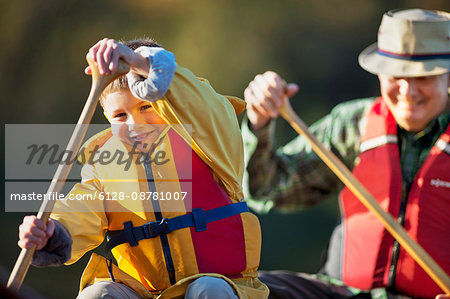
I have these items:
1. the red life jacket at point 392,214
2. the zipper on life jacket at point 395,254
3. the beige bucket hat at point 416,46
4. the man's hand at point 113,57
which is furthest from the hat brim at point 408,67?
the man's hand at point 113,57

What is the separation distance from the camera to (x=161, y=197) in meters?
1.94

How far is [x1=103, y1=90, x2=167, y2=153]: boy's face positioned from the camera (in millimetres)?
1982

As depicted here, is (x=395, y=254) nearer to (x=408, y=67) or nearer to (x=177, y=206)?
(x=408, y=67)

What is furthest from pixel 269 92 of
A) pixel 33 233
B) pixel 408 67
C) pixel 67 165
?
pixel 408 67

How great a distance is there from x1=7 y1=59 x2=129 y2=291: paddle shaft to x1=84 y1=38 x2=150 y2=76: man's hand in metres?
0.02

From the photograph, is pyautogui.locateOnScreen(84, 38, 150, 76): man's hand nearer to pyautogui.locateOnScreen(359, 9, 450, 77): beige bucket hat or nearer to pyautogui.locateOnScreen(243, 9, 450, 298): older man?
pyautogui.locateOnScreen(243, 9, 450, 298): older man

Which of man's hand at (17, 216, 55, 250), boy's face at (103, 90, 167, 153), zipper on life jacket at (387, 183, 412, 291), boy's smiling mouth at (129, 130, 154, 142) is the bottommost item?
zipper on life jacket at (387, 183, 412, 291)

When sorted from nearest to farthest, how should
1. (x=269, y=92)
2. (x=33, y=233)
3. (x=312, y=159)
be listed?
1. (x=33, y=233)
2. (x=269, y=92)
3. (x=312, y=159)

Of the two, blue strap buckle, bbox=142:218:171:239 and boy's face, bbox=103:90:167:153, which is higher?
boy's face, bbox=103:90:167:153

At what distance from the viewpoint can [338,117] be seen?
2670 mm

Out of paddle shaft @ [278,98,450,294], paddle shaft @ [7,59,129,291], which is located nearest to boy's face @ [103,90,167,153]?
paddle shaft @ [7,59,129,291]

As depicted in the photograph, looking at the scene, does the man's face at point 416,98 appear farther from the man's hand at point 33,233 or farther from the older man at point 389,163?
the man's hand at point 33,233

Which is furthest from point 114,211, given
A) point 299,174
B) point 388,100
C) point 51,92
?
point 51,92

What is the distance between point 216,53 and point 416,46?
236 cm
